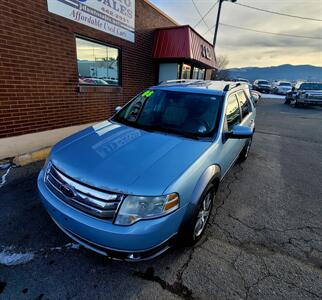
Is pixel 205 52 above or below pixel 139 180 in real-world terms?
above

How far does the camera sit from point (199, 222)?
93.5 inches

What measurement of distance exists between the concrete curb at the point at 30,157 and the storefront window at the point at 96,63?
220 cm

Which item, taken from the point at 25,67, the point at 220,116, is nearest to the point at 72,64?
the point at 25,67

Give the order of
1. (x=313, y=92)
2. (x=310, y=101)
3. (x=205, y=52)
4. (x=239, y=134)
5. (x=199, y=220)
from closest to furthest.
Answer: (x=199, y=220)
(x=239, y=134)
(x=205, y=52)
(x=313, y=92)
(x=310, y=101)

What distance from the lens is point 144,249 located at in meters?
1.74

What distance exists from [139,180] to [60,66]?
4.44 m

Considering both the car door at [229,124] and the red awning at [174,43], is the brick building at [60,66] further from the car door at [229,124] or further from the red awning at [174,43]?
the car door at [229,124]

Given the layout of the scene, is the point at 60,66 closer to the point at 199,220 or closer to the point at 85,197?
the point at 85,197

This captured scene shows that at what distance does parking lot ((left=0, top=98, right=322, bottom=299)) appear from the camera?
1894mm

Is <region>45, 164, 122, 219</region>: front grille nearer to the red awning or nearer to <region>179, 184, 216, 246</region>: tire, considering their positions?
<region>179, 184, 216, 246</region>: tire

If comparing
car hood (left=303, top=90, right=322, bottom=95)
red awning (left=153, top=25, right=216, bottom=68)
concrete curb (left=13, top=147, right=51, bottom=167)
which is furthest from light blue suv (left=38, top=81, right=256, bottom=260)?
car hood (left=303, top=90, right=322, bottom=95)

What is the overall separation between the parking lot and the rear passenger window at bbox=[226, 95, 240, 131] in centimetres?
120

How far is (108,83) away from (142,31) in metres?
2.52

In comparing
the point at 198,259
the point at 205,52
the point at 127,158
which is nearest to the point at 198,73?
the point at 205,52
